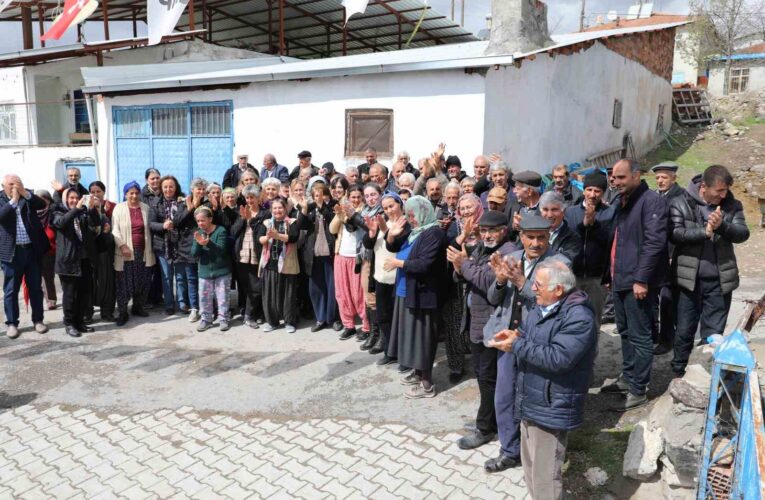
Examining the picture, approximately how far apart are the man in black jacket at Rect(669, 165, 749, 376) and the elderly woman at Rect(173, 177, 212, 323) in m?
4.93

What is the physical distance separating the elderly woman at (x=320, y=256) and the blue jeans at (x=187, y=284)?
1.50 meters

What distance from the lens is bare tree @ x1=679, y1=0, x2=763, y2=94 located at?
1251 inches

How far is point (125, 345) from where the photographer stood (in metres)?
6.43

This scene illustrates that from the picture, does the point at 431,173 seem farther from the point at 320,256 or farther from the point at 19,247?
the point at 19,247

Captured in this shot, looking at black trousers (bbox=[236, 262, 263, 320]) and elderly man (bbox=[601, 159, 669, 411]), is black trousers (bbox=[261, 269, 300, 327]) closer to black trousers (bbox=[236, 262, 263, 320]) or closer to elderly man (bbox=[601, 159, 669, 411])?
black trousers (bbox=[236, 262, 263, 320])

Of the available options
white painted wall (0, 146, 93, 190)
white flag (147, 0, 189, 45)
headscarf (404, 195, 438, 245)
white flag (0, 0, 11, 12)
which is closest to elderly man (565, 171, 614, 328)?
headscarf (404, 195, 438, 245)

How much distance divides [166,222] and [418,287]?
12.0ft

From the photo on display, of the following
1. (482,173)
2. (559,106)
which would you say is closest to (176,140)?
(482,173)

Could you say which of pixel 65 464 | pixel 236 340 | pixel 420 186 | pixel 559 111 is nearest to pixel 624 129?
pixel 559 111

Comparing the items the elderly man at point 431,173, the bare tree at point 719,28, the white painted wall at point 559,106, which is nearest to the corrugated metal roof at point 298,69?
the white painted wall at point 559,106

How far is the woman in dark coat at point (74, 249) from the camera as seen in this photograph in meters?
6.52

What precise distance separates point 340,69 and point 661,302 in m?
5.90

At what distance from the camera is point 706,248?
4.52 m

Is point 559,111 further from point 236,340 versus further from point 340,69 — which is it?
point 236,340
